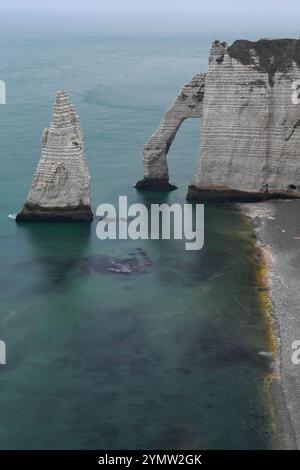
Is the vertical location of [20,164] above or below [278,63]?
below

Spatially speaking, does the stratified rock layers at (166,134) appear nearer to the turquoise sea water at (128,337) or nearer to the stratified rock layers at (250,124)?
the turquoise sea water at (128,337)

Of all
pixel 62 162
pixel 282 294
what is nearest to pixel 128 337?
pixel 282 294

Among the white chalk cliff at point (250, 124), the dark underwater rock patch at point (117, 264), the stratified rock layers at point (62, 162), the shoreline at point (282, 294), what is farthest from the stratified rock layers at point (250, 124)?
the dark underwater rock patch at point (117, 264)

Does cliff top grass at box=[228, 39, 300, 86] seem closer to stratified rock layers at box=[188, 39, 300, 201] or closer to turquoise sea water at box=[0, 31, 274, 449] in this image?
stratified rock layers at box=[188, 39, 300, 201]

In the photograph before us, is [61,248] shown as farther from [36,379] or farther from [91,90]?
[91,90]
